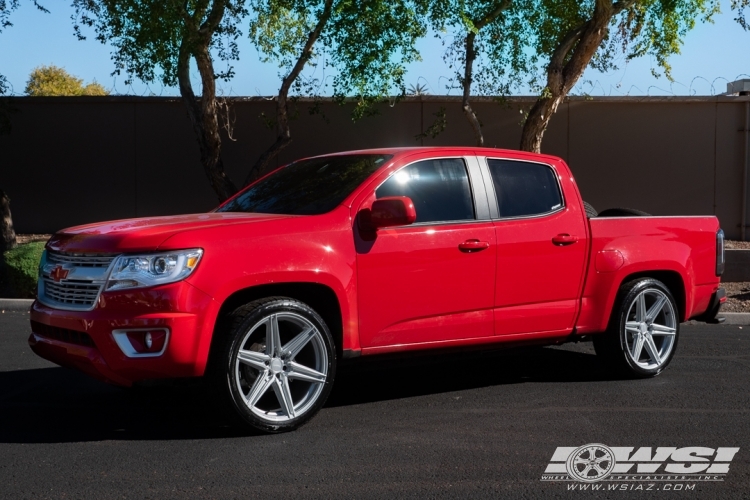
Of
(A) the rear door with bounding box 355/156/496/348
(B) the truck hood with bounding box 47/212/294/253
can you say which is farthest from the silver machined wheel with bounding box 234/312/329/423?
(B) the truck hood with bounding box 47/212/294/253

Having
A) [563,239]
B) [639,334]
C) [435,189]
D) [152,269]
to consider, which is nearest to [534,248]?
[563,239]

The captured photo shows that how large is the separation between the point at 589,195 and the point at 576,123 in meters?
1.41

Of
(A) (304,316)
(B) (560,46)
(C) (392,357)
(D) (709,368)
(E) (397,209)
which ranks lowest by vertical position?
(D) (709,368)

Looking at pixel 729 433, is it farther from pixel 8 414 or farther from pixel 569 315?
pixel 8 414

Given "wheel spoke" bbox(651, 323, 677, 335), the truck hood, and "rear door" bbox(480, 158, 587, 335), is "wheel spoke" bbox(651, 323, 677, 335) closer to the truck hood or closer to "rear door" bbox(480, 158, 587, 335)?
"rear door" bbox(480, 158, 587, 335)

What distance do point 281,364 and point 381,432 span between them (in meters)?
0.76

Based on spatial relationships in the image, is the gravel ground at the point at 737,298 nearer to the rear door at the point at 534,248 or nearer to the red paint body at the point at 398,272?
the red paint body at the point at 398,272

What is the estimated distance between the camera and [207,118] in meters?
15.4

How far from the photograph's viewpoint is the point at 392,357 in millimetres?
6434

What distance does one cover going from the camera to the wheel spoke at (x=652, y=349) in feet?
25.4

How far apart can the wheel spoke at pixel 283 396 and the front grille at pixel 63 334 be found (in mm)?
1120

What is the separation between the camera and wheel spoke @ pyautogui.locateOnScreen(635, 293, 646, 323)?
25.1ft

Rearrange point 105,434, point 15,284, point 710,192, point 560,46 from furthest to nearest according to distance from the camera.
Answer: point 710,192 → point 560,46 → point 15,284 → point 105,434

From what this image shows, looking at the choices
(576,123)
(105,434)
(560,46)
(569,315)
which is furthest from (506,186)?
(576,123)
